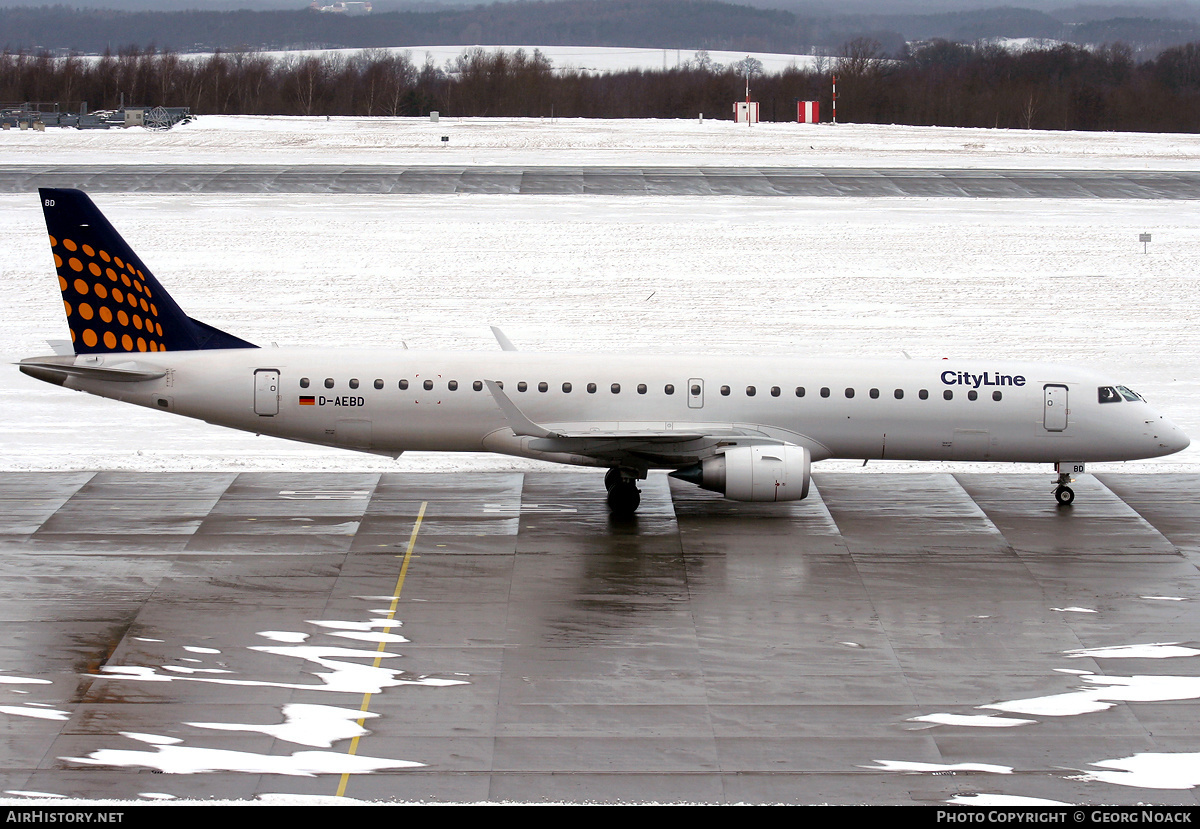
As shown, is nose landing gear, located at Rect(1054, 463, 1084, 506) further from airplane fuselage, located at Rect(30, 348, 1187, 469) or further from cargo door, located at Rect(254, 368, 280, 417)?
cargo door, located at Rect(254, 368, 280, 417)

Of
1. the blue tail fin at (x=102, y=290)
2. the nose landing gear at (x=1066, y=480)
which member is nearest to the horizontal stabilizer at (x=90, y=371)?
the blue tail fin at (x=102, y=290)

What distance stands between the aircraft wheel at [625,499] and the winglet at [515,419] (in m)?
2.24

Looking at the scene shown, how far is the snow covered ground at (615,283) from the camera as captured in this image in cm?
3534

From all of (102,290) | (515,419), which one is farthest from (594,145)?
(515,419)

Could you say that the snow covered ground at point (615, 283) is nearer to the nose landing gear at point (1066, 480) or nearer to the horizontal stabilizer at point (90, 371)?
the nose landing gear at point (1066, 480)

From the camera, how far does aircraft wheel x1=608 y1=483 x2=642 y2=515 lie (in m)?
27.6

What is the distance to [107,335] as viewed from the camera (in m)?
27.7

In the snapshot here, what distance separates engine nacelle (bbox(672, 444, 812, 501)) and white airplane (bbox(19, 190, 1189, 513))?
0.80 metres

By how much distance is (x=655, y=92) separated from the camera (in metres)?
124

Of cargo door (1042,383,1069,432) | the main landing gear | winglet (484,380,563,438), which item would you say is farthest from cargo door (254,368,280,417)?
cargo door (1042,383,1069,432)

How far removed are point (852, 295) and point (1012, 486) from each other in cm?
1864

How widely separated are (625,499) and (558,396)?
8.33 ft

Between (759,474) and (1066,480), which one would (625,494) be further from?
(1066,480)
